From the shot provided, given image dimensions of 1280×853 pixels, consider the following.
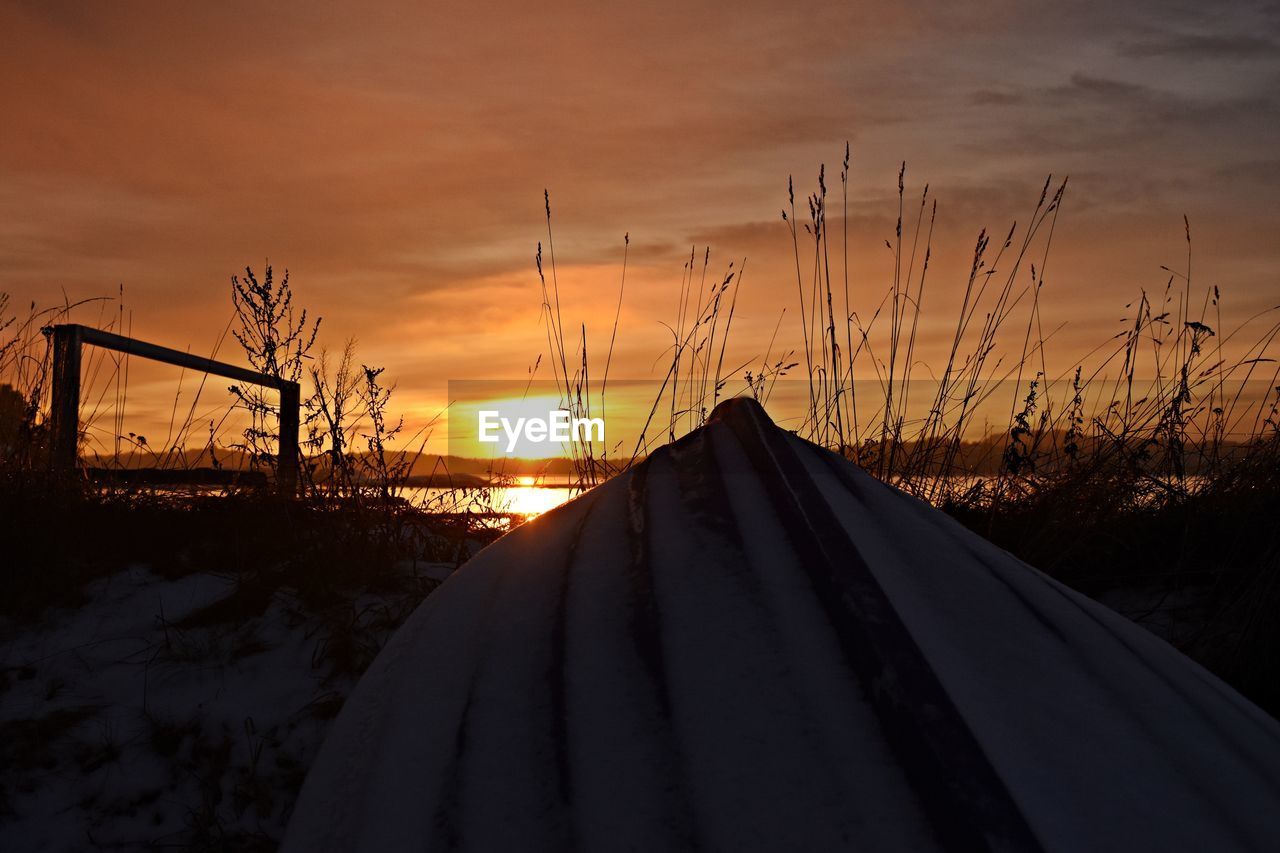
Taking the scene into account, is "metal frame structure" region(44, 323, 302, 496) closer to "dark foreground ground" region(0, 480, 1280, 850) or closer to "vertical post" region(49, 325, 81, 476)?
"vertical post" region(49, 325, 81, 476)

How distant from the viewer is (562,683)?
133cm

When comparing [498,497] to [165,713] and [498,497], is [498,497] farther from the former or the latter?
[165,713]

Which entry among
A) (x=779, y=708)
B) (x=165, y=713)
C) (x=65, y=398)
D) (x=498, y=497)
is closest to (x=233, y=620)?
(x=165, y=713)

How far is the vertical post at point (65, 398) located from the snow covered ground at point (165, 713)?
1.81 metres

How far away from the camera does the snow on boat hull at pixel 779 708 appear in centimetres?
109

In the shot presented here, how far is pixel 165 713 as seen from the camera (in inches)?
95.7

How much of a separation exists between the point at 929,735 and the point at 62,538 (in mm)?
3040

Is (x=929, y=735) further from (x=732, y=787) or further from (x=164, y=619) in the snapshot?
(x=164, y=619)

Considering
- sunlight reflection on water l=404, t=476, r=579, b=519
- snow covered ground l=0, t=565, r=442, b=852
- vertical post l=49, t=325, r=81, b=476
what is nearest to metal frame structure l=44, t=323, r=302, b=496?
vertical post l=49, t=325, r=81, b=476

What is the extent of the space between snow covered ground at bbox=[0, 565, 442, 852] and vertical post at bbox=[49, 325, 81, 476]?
1.81 meters

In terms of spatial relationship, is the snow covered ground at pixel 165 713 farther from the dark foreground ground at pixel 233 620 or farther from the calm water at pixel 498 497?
the calm water at pixel 498 497

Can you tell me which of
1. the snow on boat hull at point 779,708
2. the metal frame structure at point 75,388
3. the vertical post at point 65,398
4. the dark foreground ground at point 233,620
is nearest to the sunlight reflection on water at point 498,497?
the dark foreground ground at point 233,620

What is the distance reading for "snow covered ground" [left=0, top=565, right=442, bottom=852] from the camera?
2.16 metres

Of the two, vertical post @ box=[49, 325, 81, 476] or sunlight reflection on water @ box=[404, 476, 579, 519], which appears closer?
sunlight reflection on water @ box=[404, 476, 579, 519]
